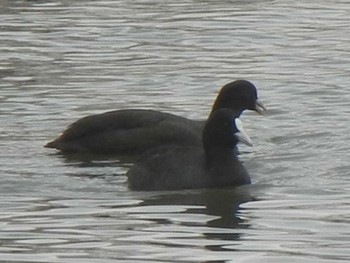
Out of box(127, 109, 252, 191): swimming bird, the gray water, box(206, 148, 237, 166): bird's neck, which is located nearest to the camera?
the gray water

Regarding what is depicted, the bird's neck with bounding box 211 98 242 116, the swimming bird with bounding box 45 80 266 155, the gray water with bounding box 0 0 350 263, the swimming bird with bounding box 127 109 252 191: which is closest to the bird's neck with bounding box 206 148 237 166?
the swimming bird with bounding box 127 109 252 191

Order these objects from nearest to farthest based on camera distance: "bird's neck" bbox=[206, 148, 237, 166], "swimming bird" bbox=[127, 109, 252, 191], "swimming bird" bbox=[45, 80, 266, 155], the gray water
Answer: the gray water < "swimming bird" bbox=[127, 109, 252, 191] < "bird's neck" bbox=[206, 148, 237, 166] < "swimming bird" bbox=[45, 80, 266, 155]

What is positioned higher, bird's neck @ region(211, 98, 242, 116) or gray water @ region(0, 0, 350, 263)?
bird's neck @ region(211, 98, 242, 116)

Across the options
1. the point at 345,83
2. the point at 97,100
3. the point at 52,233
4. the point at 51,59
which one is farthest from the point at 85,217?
the point at 51,59

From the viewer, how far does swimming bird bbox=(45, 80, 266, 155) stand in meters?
17.6

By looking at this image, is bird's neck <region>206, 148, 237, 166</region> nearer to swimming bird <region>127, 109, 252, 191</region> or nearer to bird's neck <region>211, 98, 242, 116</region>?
swimming bird <region>127, 109, 252, 191</region>

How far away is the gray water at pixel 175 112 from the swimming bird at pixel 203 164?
0.17 metres

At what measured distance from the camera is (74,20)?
92.2 feet

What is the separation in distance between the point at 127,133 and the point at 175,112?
1941mm

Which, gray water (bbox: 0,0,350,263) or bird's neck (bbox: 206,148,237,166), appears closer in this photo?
gray water (bbox: 0,0,350,263)

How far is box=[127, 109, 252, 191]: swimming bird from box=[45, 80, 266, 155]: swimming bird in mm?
1398

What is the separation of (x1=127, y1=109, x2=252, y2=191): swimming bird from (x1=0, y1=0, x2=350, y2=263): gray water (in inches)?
6.6

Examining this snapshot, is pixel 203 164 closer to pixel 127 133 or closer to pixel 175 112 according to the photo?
pixel 127 133

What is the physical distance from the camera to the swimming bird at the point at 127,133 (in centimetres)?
1756
